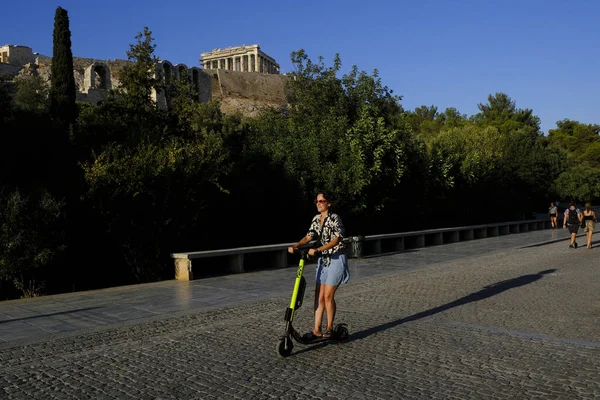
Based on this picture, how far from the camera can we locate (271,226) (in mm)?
17594

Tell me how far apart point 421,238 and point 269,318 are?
1417 cm

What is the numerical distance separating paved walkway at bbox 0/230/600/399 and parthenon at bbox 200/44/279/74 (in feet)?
442

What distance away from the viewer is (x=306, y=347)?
651 centimetres

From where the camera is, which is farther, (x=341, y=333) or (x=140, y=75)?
(x=140, y=75)

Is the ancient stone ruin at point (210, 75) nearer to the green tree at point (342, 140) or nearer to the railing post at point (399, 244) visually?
the green tree at point (342, 140)

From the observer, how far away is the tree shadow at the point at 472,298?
24.2 feet

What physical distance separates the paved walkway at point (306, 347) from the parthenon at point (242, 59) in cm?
13461

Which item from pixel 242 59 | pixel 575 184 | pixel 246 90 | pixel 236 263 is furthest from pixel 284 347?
pixel 242 59

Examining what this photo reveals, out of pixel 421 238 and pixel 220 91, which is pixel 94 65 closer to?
pixel 220 91

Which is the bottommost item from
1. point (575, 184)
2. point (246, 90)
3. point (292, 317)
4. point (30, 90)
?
point (292, 317)

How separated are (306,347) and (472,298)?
14.4 ft

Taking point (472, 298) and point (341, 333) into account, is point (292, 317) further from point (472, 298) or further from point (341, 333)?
point (472, 298)

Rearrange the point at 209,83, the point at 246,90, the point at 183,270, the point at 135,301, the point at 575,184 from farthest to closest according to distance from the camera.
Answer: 1. the point at 246,90
2. the point at 209,83
3. the point at 575,184
4. the point at 183,270
5. the point at 135,301

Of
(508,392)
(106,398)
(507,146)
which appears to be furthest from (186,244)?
(507,146)
